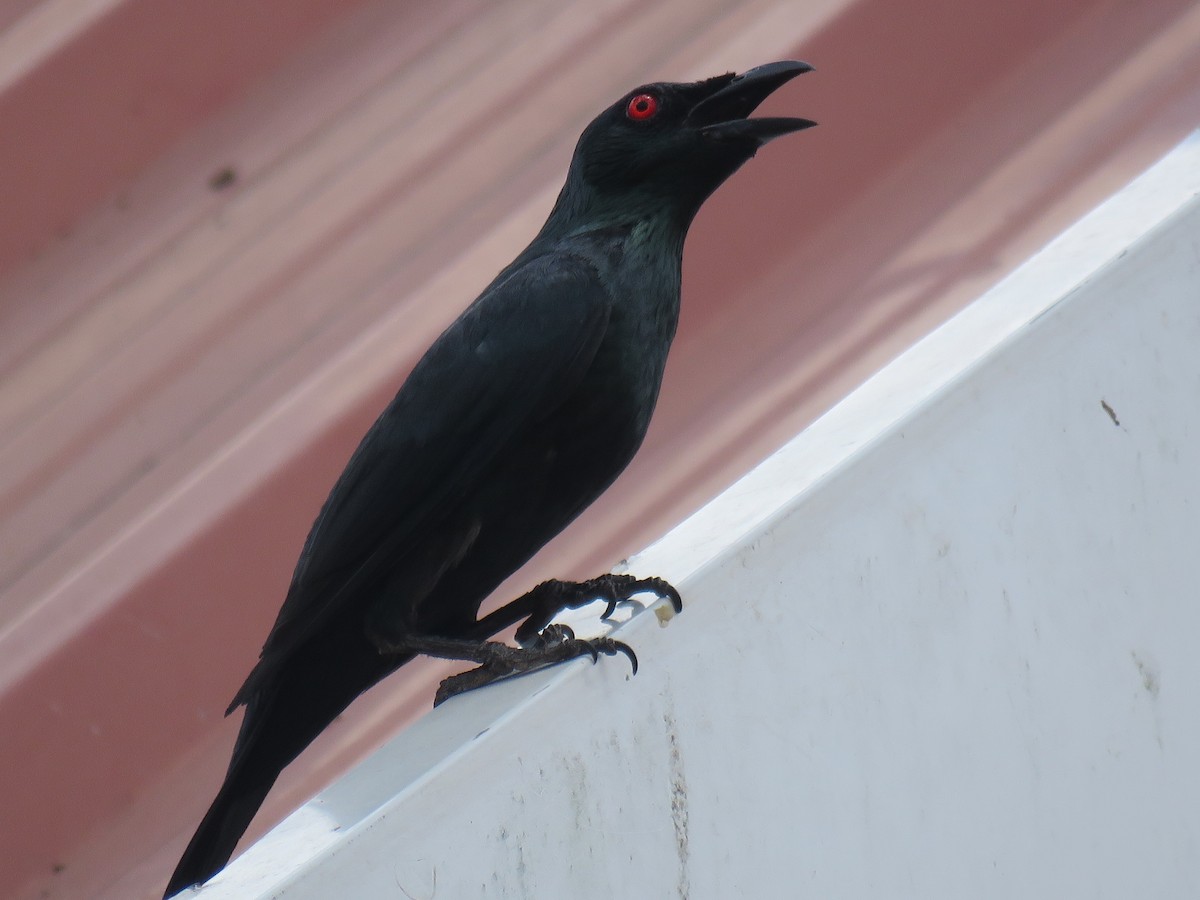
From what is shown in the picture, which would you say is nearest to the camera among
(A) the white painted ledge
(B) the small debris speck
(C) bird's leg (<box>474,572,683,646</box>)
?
(A) the white painted ledge

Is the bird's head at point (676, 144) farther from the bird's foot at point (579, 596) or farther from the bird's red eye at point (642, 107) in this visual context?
the bird's foot at point (579, 596)

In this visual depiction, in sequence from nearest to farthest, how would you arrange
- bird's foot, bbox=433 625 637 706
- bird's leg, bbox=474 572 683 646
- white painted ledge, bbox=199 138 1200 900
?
white painted ledge, bbox=199 138 1200 900, bird's foot, bbox=433 625 637 706, bird's leg, bbox=474 572 683 646

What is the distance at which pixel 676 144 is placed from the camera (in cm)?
223

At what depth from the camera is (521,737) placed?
1330 mm

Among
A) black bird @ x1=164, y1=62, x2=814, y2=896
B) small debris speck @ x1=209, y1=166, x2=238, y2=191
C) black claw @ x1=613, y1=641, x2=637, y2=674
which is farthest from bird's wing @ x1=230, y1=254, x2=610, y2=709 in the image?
small debris speck @ x1=209, y1=166, x2=238, y2=191

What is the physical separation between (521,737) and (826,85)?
1.88 metres

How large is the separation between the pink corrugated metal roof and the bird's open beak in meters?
0.56

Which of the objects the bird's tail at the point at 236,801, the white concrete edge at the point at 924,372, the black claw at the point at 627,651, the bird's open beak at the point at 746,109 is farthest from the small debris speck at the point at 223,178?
the black claw at the point at 627,651

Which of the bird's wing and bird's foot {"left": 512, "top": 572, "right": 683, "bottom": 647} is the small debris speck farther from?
bird's foot {"left": 512, "top": 572, "right": 683, "bottom": 647}

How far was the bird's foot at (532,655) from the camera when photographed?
4.74ft

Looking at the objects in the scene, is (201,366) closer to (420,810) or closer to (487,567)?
(487,567)

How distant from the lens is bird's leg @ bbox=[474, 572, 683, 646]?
1.71 meters

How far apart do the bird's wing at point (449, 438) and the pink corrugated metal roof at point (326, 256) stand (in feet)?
1.81

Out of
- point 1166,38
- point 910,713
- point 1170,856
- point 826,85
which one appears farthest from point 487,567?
point 1166,38
